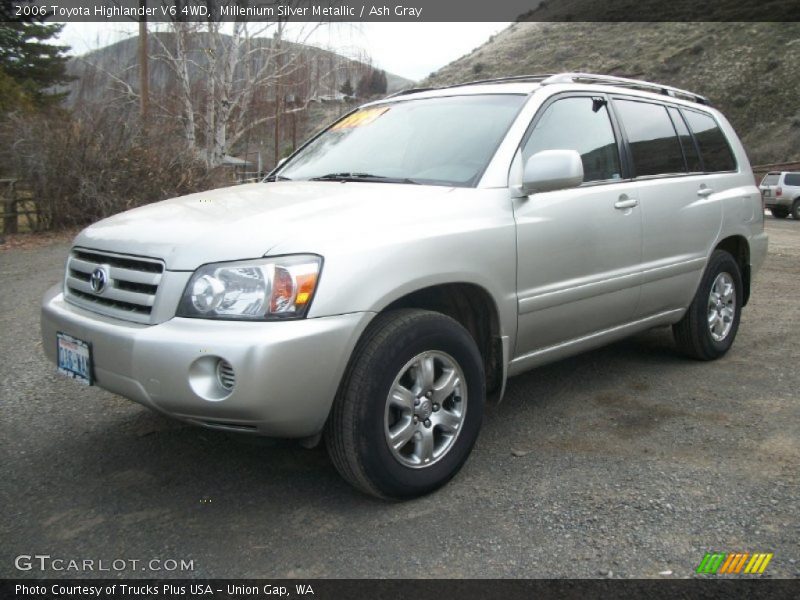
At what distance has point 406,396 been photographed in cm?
285

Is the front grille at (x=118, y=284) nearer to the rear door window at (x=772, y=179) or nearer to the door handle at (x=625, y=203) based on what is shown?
the door handle at (x=625, y=203)

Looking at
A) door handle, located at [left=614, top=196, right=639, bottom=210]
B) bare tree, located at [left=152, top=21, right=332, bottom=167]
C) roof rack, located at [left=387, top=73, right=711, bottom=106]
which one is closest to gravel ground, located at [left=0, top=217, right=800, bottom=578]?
door handle, located at [left=614, top=196, right=639, bottom=210]

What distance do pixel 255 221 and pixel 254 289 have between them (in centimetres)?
37

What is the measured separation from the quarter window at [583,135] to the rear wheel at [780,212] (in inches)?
819

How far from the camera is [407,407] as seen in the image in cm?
286

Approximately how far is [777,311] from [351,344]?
5.51 meters

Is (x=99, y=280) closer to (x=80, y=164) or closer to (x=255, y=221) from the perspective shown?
(x=255, y=221)

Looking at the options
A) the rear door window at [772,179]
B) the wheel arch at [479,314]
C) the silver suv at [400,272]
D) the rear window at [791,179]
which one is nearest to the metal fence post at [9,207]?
the silver suv at [400,272]

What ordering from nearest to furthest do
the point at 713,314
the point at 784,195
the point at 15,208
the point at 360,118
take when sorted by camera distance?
the point at 360,118 → the point at 713,314 → the point at 15,208 → the point at 784,195

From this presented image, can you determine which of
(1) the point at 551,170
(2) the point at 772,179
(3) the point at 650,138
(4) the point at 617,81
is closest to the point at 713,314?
(3) the point at 650,138

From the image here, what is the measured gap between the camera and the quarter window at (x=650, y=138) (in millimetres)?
4204

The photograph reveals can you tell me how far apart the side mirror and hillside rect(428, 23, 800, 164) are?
117 feet

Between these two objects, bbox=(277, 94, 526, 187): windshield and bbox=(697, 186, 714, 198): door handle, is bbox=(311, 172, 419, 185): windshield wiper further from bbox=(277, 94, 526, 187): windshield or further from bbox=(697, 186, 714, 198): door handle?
bbox=(697, 186, 714, 198): door handle

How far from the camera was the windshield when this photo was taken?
136 inches
